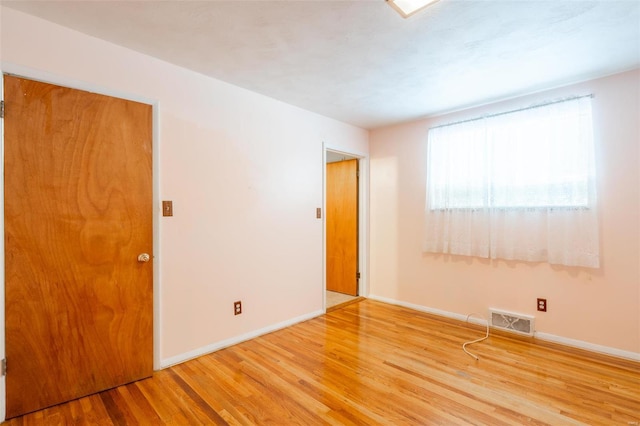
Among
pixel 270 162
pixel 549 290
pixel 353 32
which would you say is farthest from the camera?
pixel 270 162

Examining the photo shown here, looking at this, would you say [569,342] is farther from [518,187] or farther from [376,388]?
[376,388]

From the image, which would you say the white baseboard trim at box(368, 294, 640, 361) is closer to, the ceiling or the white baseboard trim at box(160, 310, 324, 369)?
the white baseboard trim at box(160, 310, 324, 369)

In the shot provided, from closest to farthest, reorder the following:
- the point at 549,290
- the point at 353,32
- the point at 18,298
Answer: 1. the point at 18,298
2. the point at 353,32
3. the point at 549,290

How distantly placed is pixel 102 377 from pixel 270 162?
2.15 meters

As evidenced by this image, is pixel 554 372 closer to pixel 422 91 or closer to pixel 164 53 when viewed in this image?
pixel 422 91

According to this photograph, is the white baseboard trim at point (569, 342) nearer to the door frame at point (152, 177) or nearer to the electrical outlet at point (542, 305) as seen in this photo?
the electrical outlet at point (542, 305)

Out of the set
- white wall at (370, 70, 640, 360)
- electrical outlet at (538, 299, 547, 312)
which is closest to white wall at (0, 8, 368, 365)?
white wall at (370, 70, 640, 360)

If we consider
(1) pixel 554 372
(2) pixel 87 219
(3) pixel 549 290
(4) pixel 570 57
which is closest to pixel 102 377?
(2) pixel 87 219

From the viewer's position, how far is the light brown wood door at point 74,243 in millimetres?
1748

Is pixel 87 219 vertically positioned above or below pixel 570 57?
below

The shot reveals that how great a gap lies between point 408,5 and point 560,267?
8.62 ft

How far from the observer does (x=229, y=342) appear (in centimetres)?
269

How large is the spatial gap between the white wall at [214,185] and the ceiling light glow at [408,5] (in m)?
1.61

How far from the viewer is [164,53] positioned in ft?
7.13
